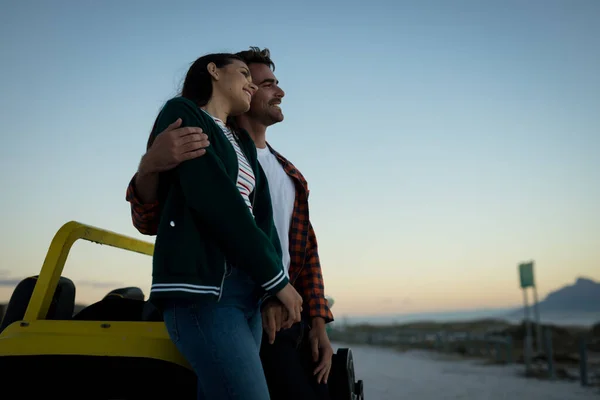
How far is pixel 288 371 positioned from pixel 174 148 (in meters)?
0.92

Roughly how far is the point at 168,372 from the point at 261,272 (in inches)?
25.9

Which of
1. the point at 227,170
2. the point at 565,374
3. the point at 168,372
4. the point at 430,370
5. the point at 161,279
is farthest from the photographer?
the point at 430,370

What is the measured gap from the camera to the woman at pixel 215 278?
55.2 inches

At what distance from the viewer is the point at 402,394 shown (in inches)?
372

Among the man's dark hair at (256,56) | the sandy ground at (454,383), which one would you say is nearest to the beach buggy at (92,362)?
the man's dark hair at (256,56)

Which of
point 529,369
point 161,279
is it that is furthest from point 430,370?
point 161,279

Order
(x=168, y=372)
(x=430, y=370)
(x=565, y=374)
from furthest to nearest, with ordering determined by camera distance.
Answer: (x=430, y=370) → (x=565, y=374) → (x=168, y=372)

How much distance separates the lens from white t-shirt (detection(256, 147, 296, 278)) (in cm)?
232

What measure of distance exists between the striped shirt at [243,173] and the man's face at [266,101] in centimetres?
70

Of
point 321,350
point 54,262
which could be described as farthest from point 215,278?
point 54,262

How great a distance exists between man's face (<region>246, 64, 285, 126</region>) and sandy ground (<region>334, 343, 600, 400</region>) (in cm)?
735

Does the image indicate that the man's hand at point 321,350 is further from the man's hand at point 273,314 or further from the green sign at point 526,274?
the green sign at point 526,274

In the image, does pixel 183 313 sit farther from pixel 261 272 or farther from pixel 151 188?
pixel 151 188

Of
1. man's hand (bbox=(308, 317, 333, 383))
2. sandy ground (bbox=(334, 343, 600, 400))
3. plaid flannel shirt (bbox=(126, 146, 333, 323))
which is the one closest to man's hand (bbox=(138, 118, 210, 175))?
plaid flannel shirt (bbox=(126, 146, 333, 323))
